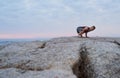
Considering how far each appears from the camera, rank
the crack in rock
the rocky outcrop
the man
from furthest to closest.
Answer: the man → the crack in rock → the rocky outcrop

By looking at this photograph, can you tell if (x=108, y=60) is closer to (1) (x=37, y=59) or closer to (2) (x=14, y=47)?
(1) (x=37, y=59)

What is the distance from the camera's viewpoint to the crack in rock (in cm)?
1121

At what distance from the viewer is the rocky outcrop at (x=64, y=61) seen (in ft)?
34.0

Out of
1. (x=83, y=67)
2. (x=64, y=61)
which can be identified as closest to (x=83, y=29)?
(x=83, y=67)

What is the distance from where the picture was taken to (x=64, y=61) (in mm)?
11164

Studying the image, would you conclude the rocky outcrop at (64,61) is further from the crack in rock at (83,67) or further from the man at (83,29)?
the man at (83,29)

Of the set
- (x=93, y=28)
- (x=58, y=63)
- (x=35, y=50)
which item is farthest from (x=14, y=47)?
(x=93, y=28)

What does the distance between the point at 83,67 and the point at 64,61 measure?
1.10 metres

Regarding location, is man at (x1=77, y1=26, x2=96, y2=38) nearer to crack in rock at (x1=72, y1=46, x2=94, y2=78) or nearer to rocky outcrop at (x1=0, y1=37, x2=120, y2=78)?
rocky outcrop at (x1=0, y1=37, x2=120, y2=78)

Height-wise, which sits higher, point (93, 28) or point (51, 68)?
point (93, 28)

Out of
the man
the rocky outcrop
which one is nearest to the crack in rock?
the rocky outcrop

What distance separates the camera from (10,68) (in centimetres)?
1094

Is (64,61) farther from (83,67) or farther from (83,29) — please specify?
(83,29)

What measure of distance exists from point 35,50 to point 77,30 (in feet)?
15.2
